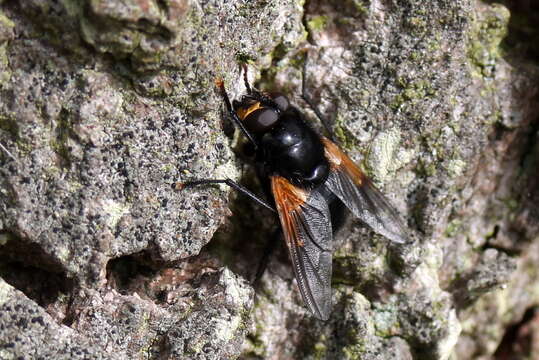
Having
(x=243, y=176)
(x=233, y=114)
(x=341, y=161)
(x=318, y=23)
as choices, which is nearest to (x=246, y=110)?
(x=233, y=114)

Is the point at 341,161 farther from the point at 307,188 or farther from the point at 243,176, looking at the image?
the point at 243,176

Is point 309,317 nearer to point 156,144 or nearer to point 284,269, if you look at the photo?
point 284,269

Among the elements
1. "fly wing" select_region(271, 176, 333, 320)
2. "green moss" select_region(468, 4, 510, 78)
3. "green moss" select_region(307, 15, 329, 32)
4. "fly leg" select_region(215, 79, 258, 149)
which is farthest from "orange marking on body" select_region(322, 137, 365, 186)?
"green moss" select_region(468, 4, 510, 78)

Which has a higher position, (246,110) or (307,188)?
(246,110)

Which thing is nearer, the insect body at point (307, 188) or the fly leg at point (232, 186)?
the fly leg at point (232, 186)

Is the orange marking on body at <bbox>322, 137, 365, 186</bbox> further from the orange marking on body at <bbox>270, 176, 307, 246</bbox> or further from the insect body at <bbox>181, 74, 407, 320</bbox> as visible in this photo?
the orange marking on body at <bbox>270, 176, 307, 246</bbox>

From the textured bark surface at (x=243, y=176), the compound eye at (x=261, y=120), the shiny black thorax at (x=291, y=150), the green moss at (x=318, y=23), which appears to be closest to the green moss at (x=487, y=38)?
the textured bark surface at (x=243, y=176)

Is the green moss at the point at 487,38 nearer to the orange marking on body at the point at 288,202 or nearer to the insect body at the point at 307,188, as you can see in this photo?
the insect body at the point at 307,188
